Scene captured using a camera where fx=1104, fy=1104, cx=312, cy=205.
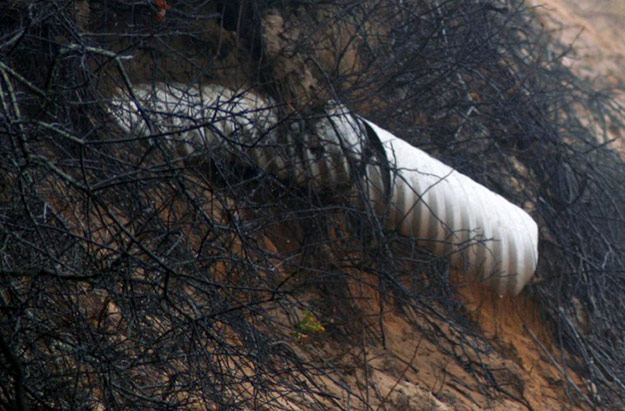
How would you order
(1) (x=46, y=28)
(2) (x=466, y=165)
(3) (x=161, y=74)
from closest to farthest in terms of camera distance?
(1) (x=46, y=28), (3) (x=161, y=74), (2) (x=466, y=165)

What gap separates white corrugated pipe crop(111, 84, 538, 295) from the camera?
598cm

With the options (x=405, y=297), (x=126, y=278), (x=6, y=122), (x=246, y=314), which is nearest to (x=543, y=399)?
(x=405, y=297)

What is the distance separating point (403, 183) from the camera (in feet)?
20.7

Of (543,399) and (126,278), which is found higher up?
(126,278)

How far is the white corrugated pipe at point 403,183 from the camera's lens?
19.6 ft

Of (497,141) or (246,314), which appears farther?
(497,141)

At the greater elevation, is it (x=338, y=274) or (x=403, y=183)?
(x=403, y=183)

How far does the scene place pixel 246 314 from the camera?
4.39 metres

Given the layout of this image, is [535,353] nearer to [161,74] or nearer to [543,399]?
[543,399]

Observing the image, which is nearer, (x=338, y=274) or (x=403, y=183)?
(x=338, y=274)

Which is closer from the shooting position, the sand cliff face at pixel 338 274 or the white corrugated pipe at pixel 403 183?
the sand cliff face at pixel 338 274

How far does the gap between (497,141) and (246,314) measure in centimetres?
387

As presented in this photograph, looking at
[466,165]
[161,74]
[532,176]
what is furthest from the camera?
[532,176]

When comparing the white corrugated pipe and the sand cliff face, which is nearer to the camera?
the sand cliff face
